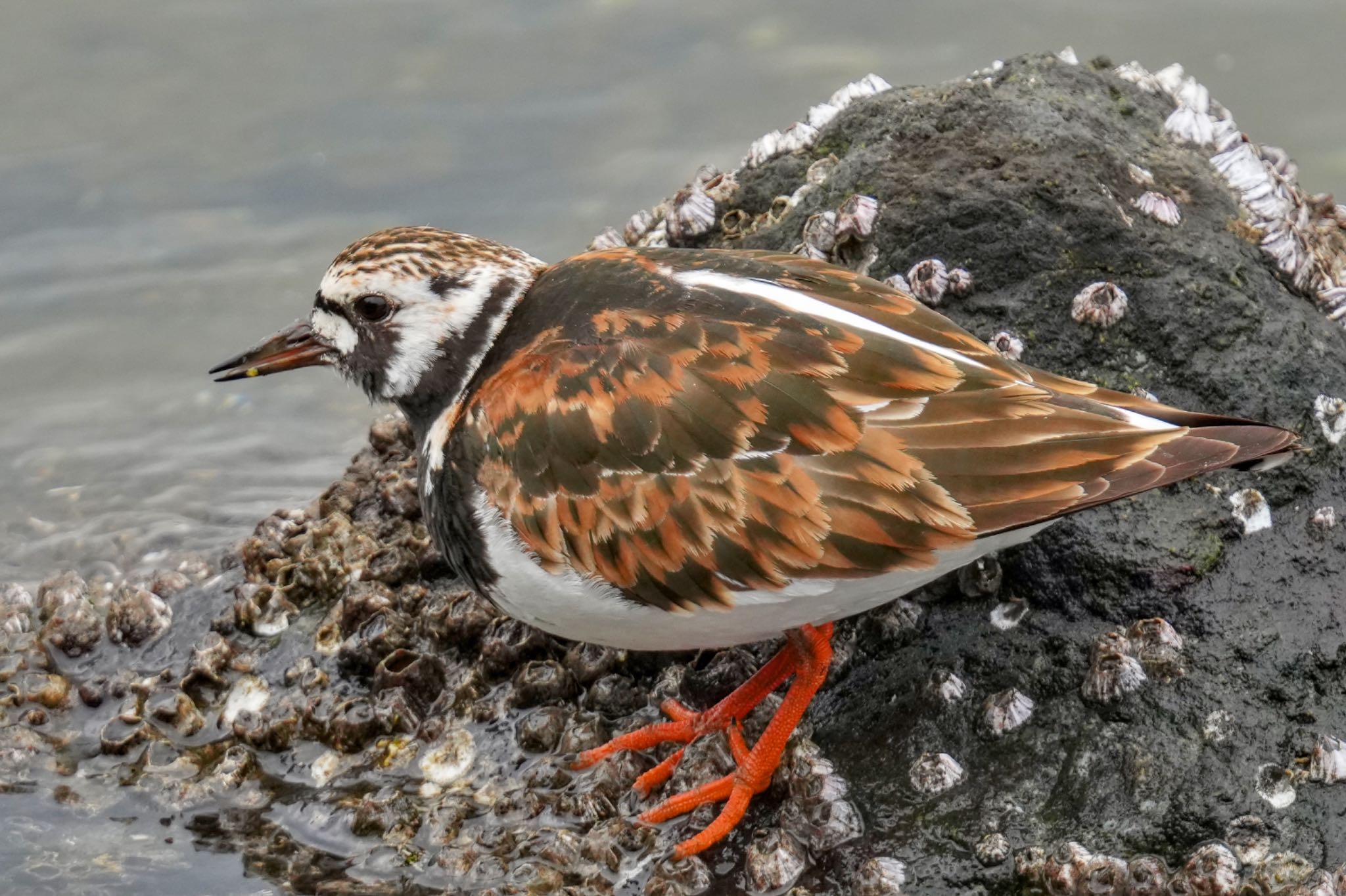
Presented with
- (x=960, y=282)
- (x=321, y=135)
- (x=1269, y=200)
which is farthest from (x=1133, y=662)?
(x=321, y=135)

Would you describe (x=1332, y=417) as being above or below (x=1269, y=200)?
below

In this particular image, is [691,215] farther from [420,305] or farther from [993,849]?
[993,849]

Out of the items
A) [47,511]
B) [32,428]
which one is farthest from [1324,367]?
[32,428]

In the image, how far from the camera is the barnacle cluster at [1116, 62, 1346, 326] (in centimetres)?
479

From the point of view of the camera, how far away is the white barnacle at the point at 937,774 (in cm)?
393

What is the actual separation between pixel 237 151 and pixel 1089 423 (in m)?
6.56

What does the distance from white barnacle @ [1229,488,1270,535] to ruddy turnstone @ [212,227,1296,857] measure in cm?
49

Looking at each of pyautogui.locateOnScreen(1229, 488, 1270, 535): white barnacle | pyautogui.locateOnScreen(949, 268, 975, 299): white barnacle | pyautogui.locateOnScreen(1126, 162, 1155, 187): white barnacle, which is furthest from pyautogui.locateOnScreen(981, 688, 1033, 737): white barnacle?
pyautogui.locateOnScreen(1126, 162, 1155, 187): white barnacle

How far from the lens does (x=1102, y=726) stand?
3934mm

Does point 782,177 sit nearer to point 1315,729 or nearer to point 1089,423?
point 1089,423

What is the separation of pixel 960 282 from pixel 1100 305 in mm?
452

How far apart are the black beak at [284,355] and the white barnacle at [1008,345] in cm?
212

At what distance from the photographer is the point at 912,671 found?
167 inches

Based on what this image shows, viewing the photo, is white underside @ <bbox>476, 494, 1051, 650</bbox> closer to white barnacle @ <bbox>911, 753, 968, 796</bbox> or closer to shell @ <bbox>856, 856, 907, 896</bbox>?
white barnacle @ <bbox>911, 753, 968, 796</bbox>
